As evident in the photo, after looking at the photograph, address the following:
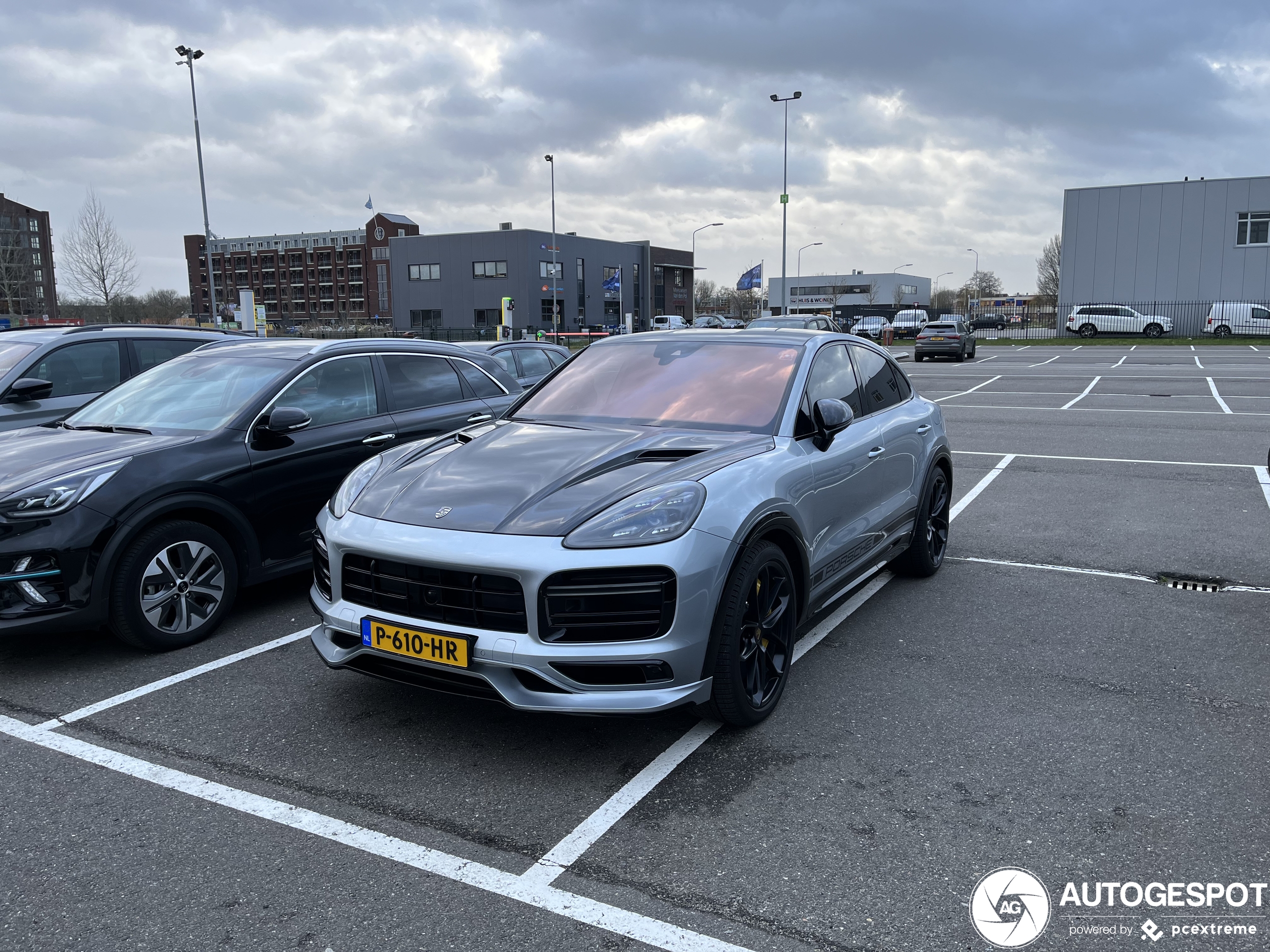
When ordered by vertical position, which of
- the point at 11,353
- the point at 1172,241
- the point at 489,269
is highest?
the point at 489,269

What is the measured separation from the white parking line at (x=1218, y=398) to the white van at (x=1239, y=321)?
23775mm

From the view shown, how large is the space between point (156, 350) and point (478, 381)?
11.3 ft

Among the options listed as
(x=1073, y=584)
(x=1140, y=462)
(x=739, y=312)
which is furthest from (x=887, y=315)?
(x=1073, y=584)

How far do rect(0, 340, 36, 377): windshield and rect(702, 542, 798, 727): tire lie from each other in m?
6.88

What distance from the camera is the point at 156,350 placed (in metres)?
8.43

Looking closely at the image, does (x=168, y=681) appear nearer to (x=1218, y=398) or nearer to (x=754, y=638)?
(x=754, y=638)

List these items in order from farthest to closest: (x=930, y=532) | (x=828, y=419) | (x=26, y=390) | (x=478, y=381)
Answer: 1. (x=26, y=390)
2. (x=478, y=381)
3. (x=930, y=532)
4. (x=828, y=419)

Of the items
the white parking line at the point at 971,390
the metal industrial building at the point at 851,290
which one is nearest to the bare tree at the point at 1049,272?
the metal industrial building at the point at 851,290

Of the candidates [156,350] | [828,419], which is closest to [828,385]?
[828,419]

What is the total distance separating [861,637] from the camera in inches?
198

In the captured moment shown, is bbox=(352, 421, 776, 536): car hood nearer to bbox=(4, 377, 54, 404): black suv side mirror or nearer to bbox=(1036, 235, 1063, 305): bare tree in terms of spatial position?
bbox=(4, 377, 54, 404): black suv side mirror

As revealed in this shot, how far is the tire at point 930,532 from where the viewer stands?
5910mm

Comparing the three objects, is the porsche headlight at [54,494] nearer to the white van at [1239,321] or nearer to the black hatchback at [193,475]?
the black hatchback at [193,475]

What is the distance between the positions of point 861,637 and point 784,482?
1442mm
